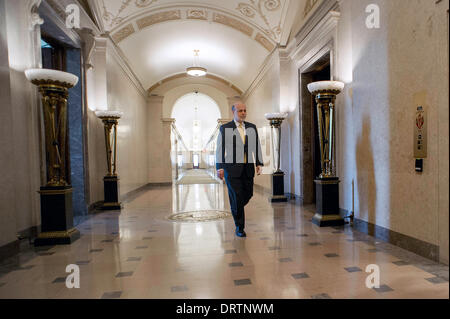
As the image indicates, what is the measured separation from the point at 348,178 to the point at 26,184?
516cm

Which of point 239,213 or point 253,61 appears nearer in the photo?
point 239,213

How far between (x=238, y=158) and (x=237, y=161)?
0.05 meters

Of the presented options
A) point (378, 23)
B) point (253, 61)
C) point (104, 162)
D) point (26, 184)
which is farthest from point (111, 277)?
point (253, 61)

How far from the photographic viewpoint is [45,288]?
255cm

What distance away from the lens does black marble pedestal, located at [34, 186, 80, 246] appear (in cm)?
404

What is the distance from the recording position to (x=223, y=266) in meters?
2.99

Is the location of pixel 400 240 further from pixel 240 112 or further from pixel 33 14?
pixel 33 14

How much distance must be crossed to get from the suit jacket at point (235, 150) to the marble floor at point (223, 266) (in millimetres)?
1014

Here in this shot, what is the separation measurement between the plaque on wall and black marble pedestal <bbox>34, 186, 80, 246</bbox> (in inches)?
182

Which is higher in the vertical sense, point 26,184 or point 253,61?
point 253,61

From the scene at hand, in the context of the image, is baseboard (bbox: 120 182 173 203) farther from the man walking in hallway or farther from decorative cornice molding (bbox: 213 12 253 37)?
decorative cornice molding (bbox: 213 12 253 37)

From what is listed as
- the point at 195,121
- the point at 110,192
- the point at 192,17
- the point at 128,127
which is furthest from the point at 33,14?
the point at 195,121
